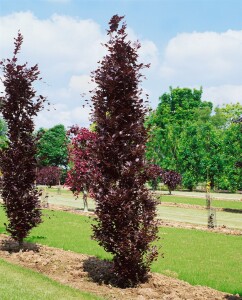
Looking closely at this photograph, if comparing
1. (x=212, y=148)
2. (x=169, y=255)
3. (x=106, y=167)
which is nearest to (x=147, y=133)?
(x=106, y=167)

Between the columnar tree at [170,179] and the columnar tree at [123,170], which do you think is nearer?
the columnar tree at [123,170]

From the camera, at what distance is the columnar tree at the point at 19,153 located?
1418 centimetres

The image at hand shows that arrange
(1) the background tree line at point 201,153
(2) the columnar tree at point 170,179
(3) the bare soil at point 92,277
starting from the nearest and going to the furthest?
(3) the bare soil at point 92,277, (1) the background tree line at point 201,153, (2) the columnar tree at point 170,179

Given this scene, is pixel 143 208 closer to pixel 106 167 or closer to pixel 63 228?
pixel 106 167

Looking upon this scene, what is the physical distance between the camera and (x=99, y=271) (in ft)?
37.8

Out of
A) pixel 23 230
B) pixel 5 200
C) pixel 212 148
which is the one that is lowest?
pixel 23 230

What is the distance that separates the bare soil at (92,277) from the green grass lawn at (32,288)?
1.94 ft

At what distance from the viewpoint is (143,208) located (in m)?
10.4

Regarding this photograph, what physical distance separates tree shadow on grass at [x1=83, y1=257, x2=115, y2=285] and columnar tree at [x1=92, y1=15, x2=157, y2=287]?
497 mm

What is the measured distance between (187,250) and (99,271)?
515 centimetres

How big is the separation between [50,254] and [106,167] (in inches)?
193

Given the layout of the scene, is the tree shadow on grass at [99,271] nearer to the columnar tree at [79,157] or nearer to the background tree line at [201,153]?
the columnar tree at [79,157]

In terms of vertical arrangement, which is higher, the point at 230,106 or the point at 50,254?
the point at 230,106

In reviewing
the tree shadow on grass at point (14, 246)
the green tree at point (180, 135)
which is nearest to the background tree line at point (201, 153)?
the green tree at point (180, 135)
